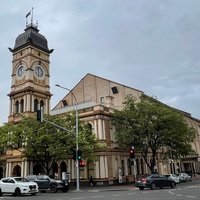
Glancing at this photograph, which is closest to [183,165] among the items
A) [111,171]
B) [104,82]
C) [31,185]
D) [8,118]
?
[104,82]

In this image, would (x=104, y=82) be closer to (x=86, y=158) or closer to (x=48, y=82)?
(x=48, y=82)

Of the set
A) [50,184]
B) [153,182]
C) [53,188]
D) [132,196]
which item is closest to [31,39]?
[50,184]

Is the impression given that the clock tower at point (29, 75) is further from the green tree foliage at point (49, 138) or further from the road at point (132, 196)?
the road at point (132, 196)

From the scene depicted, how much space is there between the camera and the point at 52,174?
50.7m

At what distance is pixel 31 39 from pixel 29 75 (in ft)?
21.8

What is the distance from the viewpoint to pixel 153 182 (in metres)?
30.6

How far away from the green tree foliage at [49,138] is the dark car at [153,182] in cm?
922

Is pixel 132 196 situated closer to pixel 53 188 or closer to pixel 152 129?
pixel 53 188

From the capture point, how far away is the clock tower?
178 feet

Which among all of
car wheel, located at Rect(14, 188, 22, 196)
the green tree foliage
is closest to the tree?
Answer: the green tree foliage

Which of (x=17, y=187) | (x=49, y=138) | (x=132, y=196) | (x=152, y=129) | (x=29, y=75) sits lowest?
(x=132, y=196)

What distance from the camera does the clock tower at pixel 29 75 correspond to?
54.2 metres

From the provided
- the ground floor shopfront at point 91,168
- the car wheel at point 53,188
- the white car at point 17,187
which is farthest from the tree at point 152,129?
the white car at point 17,187

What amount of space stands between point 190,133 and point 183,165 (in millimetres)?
31741
